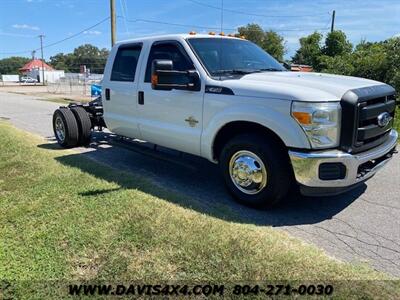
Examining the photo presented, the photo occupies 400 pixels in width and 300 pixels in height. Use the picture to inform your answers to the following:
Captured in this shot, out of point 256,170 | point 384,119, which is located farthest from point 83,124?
point 384,119

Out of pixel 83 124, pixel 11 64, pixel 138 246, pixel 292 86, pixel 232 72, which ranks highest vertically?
pixel 11 64

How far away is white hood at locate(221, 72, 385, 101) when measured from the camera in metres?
3.81

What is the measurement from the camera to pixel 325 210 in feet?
14.6

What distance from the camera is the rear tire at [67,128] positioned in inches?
300

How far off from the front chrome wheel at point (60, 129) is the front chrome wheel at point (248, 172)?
4.53 m

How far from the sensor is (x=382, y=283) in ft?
9.58

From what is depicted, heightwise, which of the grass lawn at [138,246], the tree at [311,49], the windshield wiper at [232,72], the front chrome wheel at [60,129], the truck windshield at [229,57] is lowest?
the grass lawn at [138,246]

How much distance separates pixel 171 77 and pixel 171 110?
49 cm

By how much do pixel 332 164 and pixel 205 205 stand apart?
1.52 m

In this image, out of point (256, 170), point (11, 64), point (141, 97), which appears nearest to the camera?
point (256, 170)

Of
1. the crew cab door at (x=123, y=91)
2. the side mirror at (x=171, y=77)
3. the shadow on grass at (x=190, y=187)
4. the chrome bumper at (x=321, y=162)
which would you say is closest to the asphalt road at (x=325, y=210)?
the shadow on grass at (x=190, y=187)

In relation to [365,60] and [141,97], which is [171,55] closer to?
[141,97]

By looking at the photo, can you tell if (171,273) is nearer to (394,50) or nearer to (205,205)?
(205,205)

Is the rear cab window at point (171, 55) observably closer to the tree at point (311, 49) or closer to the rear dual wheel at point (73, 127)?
the rear dual wheel at point (73, 127)
